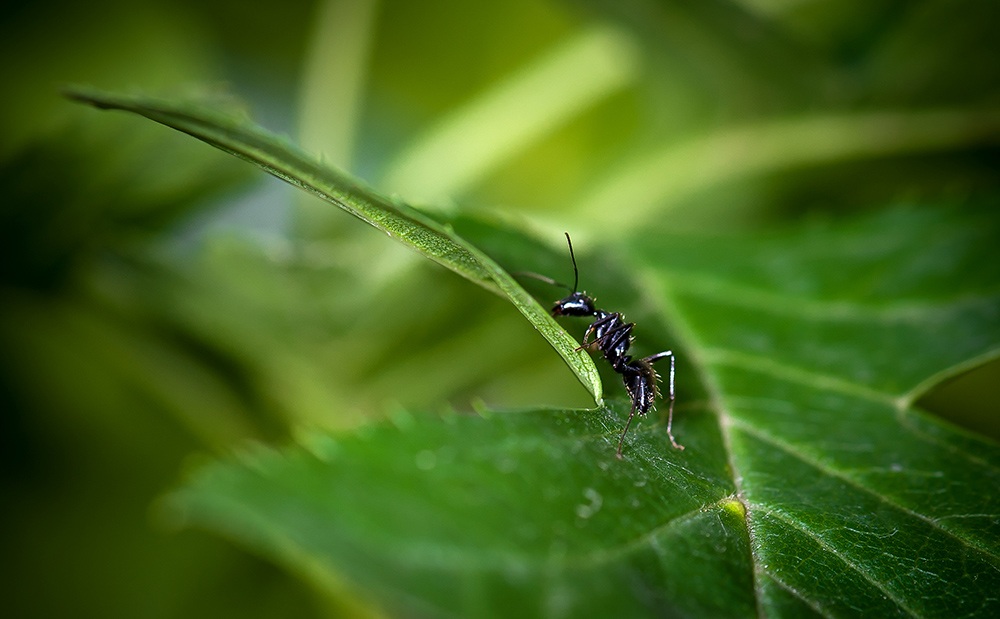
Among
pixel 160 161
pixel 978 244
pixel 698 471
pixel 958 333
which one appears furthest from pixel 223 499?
pixel 978 244

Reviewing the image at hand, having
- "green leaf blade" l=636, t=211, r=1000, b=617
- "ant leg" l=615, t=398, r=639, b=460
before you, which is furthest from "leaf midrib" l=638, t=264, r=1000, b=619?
"ant leg" l=615, t=398, r=639, b=460

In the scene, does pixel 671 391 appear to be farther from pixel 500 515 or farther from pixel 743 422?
pixel 500 515

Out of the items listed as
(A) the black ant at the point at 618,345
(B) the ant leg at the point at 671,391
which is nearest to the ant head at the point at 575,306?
(A) the black ant at the point at 618,345

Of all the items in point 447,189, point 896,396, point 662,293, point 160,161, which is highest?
point 447,189

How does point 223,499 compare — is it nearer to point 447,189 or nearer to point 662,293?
point 662,293

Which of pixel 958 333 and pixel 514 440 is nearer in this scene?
pixel 514 440

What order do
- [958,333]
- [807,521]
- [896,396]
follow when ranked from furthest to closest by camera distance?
[958,333] → [896,396] → [807,521]
